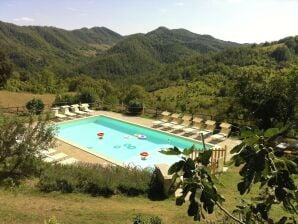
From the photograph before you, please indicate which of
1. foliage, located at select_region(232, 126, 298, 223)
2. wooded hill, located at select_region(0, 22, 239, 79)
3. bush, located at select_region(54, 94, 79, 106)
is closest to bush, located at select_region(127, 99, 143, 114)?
bush, located at select_region(54, 94, 79, 106)

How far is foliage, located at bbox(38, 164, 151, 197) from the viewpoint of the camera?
30.5ft

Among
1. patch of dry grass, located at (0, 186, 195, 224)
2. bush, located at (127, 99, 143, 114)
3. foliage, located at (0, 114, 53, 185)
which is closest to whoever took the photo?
patch of dry grass, located at (0, 186, 195, 224)

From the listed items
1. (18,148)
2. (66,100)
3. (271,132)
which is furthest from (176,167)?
(66,100)

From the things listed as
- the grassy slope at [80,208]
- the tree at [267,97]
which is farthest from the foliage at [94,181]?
the tree at [267,97]

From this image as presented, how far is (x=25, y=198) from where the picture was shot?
8.46m

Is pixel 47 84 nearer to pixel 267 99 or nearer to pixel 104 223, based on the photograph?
pixel 267 99

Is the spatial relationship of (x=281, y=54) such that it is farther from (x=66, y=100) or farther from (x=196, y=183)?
(x=196, y=183)

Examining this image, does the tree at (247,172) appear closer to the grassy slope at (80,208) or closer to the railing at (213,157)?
the railing at (213,157)

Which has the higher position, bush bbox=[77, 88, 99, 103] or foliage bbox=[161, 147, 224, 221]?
foliage bbox=[161, 147, 224, 221]

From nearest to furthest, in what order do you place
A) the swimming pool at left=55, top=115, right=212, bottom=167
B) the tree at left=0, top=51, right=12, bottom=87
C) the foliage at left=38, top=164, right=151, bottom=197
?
1. the foliage at left=38, top=164, right=151, bottom=197
2. the swimming pool at left=55, top=115, right=212, bottom=167
3. the tree at left=0, top=51, right=12, bottom=87

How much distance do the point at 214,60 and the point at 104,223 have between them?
249 ft

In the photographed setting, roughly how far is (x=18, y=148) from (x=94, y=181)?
7.85ft

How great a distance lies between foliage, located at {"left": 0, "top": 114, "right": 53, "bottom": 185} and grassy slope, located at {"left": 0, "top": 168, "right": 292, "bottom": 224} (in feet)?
2.69

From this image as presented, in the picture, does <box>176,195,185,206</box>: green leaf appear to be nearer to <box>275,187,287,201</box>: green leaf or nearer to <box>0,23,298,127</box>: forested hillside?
<box>275,187,287,201</box>: green leaf
